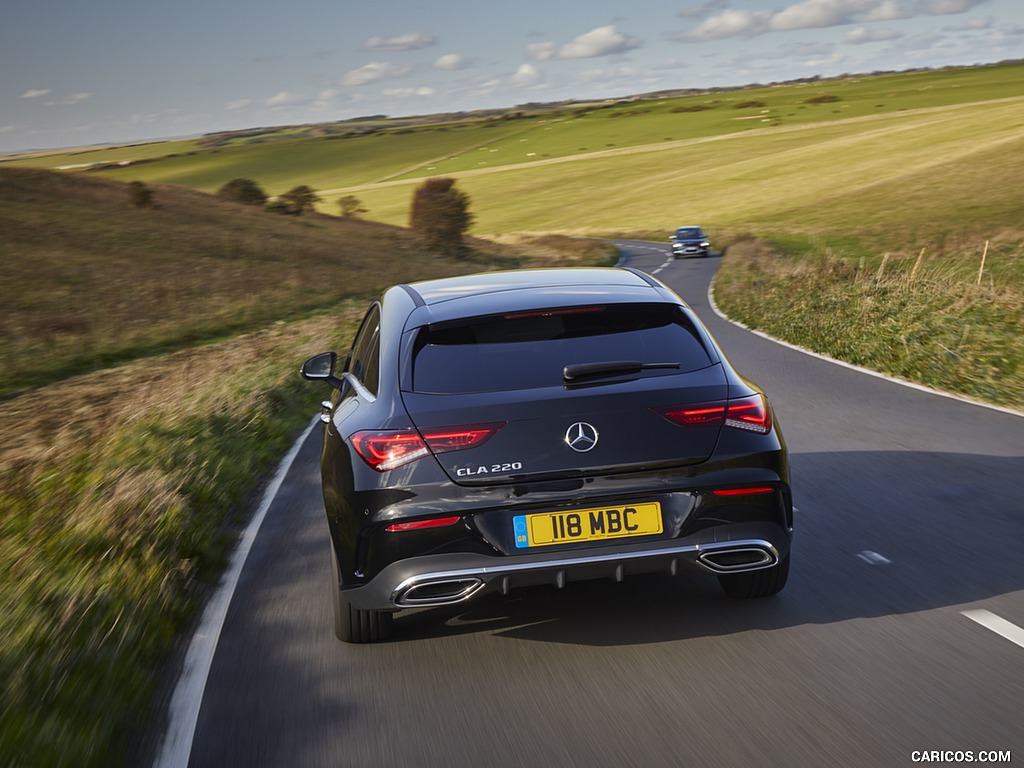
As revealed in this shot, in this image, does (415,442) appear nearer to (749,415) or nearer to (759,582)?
(749,415)

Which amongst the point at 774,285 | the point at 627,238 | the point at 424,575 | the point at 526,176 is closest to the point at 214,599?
the point at 424,575

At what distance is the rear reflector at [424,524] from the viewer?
14.5ft

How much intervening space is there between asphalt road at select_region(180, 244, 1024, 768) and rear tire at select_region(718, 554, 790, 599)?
6 centimetres

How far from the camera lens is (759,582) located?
5109 mm

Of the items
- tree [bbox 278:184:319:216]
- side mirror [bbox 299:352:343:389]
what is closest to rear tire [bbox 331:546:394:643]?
side mirror [bbox 299:352:343:389]

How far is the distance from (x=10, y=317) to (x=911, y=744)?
91.6 feet

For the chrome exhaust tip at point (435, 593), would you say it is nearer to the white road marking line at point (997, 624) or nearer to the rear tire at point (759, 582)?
the rear tire at point (759, 582)

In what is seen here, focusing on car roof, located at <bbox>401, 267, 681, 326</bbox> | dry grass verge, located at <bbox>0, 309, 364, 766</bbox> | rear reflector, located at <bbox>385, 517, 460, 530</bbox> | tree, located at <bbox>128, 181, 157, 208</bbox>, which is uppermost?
car roof, located at <bbox>401, 267, 681, 326</bbox>

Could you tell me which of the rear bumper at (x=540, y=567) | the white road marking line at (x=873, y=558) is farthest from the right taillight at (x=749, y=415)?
the white road marking line at (x=873, y=558)

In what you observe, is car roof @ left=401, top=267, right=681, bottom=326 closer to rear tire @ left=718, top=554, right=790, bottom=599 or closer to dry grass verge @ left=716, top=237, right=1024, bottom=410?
rear tire @ left=718, top=554, right=790, bottom=599

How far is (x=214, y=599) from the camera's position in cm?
580

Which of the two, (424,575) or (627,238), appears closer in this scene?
(424,575)

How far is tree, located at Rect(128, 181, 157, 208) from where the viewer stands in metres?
57.2

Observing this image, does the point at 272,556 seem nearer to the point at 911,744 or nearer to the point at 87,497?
the point at 87,497
